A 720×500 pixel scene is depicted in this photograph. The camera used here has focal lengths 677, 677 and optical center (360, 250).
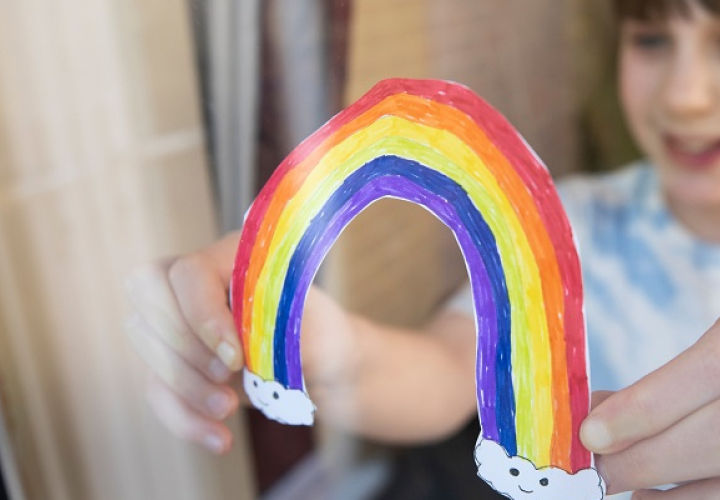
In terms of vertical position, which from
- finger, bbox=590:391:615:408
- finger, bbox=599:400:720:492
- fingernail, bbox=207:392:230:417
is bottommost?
fingernail, bbox=207:392:230:417

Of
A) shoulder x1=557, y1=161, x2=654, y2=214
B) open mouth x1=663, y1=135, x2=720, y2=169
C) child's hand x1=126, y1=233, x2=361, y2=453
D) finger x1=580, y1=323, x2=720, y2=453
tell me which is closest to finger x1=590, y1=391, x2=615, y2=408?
finger x1=580, y1=323, x2=720, y2=453

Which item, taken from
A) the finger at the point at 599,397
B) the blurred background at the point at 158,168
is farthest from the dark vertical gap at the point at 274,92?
the finger at the point at 599,397

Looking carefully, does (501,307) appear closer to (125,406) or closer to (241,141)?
(241,141)

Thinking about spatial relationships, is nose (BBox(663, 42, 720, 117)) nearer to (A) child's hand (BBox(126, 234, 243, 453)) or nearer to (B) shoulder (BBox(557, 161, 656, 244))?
(B) shoulder (BBox(557, 161, 656, 244))

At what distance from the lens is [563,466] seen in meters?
0.21

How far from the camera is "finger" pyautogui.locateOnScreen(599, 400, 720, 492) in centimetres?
19

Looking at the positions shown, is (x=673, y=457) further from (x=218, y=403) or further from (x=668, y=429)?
(x=218, y=403)

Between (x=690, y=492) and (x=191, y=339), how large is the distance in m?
0.19

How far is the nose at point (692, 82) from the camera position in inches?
12.7

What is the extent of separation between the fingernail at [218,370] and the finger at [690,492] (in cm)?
16

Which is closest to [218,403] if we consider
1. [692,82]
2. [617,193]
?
[692,82]

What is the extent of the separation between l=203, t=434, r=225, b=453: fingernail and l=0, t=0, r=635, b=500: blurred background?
2cm

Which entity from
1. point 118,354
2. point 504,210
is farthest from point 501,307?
point 118,354

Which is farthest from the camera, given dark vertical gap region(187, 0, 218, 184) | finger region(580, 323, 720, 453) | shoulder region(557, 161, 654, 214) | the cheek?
shoulder region(557, 161, 654, 214)
